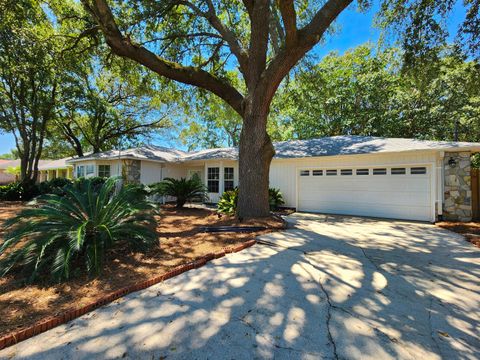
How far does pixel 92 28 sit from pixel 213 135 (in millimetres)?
22025

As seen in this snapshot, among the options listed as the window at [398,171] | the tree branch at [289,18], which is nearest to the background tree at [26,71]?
the tree branch at [289,18]

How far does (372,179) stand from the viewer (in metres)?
9.82

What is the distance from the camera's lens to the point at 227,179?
44.6ft

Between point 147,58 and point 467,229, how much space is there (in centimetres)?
1018

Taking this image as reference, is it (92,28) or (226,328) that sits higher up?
(92,28)

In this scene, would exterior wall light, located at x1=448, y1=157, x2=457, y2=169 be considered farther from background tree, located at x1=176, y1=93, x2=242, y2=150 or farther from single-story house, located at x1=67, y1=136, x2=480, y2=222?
background tree, located at x1=176, y1=93, x2=242, y2=150

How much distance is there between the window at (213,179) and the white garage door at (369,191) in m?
4.48

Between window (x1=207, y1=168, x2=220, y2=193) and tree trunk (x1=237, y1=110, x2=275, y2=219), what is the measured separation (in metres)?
6.56

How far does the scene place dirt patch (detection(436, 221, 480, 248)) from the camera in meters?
6.10

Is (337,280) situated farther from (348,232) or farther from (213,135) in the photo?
(213,135)

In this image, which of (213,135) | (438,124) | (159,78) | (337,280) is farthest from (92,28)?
(213,135)

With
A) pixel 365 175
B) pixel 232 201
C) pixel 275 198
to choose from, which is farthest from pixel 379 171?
pixel 232 201

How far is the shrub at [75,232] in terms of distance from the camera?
356cm

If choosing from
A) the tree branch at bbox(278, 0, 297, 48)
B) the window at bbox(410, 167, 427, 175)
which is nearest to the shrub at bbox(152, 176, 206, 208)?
the tree branch at bbox(278, 0, 297, 48)
